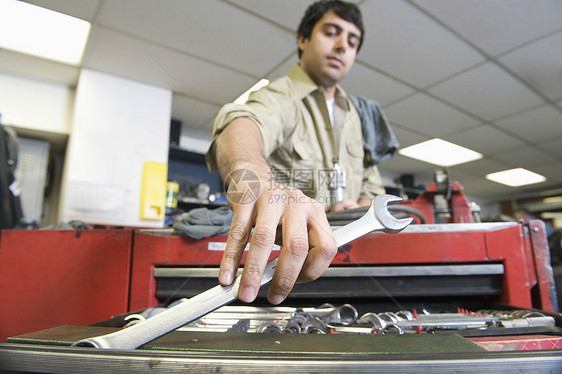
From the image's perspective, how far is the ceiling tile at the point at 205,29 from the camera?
5.00ft

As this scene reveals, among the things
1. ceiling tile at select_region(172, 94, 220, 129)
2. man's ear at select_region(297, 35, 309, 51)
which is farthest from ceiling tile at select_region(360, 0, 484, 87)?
ceiling tile at select_region(172, 94, 220, 129)

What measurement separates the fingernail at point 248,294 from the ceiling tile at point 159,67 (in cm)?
160

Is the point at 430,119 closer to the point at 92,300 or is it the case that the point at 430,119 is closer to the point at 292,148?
the point at 292,148

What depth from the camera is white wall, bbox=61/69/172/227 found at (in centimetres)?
193

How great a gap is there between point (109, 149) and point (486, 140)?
11.2 ft

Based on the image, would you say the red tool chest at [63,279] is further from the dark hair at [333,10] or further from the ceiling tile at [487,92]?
the ceiling tile at [487,92]

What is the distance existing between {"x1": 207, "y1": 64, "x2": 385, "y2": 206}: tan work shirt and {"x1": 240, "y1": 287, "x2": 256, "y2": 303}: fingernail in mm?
555

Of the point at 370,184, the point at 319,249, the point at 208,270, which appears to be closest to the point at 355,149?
the point at 370,184

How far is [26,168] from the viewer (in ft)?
7.07

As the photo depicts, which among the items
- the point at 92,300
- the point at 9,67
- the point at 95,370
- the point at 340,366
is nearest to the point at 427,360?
the point at 340,366

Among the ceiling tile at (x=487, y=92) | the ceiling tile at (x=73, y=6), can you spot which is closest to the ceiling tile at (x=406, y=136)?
the ceiling tile at (x=487, y=92)

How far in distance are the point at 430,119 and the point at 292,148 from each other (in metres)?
2.14

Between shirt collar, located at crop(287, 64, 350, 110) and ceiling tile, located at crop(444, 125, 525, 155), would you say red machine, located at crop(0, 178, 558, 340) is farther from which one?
ceiling tile, located at crop(444, 125, 525, 155)

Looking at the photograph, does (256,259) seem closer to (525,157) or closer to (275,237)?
(275,237)
